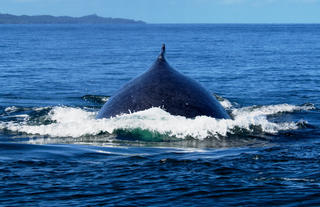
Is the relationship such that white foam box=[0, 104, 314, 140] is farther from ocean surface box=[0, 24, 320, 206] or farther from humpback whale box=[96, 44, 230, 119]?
humpback whale box=[96, 44, 230, 119]

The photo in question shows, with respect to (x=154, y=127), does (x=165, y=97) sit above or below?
above

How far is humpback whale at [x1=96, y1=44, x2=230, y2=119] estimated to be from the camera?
974 centimetres

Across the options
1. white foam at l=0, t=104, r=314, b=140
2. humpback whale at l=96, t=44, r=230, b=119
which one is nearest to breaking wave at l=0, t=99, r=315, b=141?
white foam at l=0, t=104, r=314, b=140

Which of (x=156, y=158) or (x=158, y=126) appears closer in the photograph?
(x=156, y=158)

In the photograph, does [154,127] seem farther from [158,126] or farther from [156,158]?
[156,158]

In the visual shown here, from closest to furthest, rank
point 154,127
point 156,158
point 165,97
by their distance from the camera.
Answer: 1. point 156,158
2. point 165,97
3. point 154,127

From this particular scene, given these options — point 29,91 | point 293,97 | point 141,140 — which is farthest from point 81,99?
point 141,140

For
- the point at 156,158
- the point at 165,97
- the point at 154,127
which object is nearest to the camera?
the point at 156,158

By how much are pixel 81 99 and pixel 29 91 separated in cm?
345

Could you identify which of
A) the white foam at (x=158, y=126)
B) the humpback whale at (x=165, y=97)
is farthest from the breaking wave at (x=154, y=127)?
the humpback whale at (x=165, y=97)

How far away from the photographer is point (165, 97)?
32.4 feet

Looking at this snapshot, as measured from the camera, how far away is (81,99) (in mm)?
19094

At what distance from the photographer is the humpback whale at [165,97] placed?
9.74 metres

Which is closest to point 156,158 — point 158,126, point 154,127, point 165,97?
point 158,126
